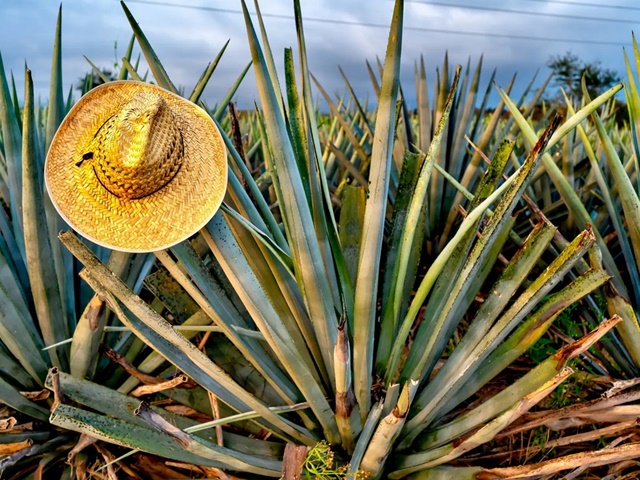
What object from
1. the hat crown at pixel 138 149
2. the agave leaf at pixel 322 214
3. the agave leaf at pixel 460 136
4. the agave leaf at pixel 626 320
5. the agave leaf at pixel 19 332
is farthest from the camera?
the agave leaf at pixel 460 136

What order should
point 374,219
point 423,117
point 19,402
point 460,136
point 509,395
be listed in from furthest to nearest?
point 423,117, point 460,136, point 19,402, point 509,395, point 374,219

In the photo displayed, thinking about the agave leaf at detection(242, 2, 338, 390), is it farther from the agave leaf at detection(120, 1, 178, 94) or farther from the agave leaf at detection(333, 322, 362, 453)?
the agave leaf at detection(120, 1, 178, 94)

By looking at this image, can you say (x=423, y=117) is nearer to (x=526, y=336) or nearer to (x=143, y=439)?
(x=526, y=336)

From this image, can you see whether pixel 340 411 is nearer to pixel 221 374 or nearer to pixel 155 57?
pixel 221 374

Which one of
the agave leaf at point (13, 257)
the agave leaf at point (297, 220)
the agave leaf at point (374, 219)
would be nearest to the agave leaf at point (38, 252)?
the agave leaf at point (13, 257)

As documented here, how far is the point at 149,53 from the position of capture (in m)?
1.04

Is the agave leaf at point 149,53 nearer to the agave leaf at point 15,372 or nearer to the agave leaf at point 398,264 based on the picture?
the agave leaf at point 398,264

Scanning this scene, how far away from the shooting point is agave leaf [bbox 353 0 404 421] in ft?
3.00

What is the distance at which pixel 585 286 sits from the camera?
1.14 metres

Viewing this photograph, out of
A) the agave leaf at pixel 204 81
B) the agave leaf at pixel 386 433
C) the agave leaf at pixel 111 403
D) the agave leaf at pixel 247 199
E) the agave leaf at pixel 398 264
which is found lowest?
the agave leaf at pixel 111 403

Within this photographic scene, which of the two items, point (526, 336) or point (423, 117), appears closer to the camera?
point (526, 336)

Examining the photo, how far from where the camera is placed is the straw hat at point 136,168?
1033 mm

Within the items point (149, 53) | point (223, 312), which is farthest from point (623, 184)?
point (149, 53)

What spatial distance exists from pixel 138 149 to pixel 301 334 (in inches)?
17.9
